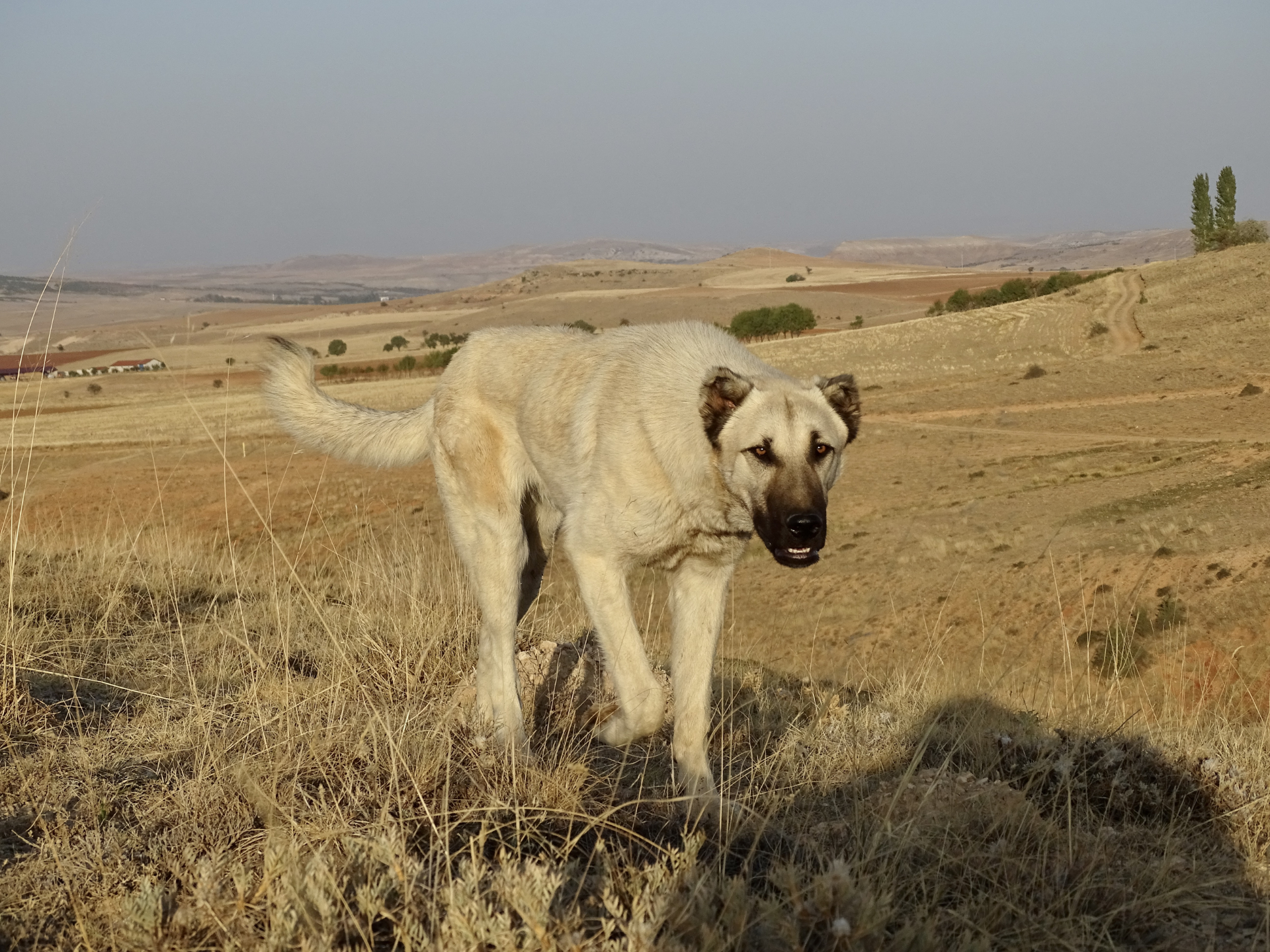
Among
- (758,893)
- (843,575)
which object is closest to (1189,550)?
(843,575)

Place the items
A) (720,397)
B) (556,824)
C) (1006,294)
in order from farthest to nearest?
(1006,294)
(720,397)
(556,824)

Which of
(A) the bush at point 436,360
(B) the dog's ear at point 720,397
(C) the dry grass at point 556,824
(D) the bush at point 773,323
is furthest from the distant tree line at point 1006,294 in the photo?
(B) the dog's ear at point 720,397

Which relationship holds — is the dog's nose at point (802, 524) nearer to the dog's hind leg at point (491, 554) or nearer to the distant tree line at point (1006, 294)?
the dog's hind leg at point (491, 554)

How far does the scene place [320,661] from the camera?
5.95 m

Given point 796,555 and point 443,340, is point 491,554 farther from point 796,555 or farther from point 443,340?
point 443,340

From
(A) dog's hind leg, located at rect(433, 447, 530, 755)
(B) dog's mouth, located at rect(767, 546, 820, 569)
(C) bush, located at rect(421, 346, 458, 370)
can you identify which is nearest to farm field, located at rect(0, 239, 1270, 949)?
(A) dog's hind leg, located at rect(433, 447, 530, 755)

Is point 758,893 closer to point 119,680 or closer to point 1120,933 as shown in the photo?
point 1120,933

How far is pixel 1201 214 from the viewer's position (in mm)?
81938

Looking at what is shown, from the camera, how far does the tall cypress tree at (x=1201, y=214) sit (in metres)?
81.6

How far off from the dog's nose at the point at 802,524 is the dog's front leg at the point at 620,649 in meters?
0.95

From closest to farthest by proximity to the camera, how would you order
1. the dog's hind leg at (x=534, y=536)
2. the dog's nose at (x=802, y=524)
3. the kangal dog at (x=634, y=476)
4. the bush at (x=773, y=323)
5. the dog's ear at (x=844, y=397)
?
the dog's nose at (x=802, y=524) → the kangal dog at (x=634, y=476) → the dog's ear at (x=844, y=397) → the dog's hind leg at (x=534, y=536) → the bush at (x=773, y=323)

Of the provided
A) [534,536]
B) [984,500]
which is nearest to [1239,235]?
[984,500]

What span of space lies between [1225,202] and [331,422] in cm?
9089

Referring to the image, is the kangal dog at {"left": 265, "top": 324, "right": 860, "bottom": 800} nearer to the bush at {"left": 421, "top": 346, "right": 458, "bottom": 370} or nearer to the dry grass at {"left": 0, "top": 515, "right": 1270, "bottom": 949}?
the dry grass at {"left": 0, "top": 515, "right": 1270, "bottom": 949}
